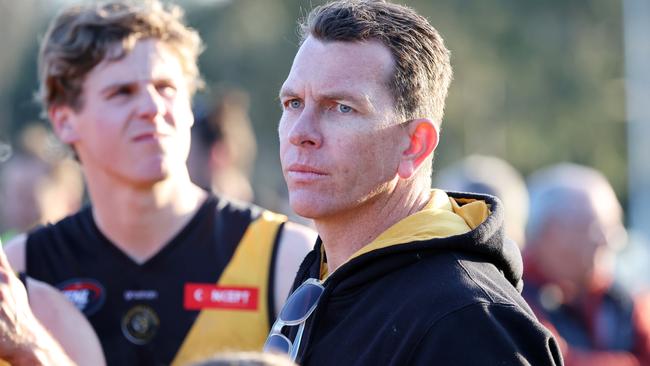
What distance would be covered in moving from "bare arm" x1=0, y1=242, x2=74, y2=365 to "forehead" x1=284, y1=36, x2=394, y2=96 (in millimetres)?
1089

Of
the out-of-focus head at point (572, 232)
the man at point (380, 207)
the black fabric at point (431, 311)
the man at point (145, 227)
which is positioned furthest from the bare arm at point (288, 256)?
the out-of-focus head at point (572, 232)

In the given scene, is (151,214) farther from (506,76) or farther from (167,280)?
(506,76)

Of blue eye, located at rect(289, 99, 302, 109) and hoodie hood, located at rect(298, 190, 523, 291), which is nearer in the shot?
hoodie hood, located at rect(298, 190, 523, 291)

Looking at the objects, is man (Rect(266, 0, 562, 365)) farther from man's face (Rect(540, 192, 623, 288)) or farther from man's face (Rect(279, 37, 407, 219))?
man's face (Rect(540, 192, 623, 288))

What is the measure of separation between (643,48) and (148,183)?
25.2 meters

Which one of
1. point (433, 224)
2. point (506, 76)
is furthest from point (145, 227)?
point (506, 76)

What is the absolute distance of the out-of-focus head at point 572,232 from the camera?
266 inches

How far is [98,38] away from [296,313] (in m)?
2.15

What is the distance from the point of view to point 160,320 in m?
4.70

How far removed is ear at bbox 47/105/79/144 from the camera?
5.10m

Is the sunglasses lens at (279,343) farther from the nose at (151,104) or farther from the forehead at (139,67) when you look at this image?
the forehead at (139,67)

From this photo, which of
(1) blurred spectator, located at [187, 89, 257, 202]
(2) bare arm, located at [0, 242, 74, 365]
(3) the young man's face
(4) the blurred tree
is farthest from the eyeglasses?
Result: (4) the blurred tree

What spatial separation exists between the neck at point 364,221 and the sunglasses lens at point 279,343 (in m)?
0.28

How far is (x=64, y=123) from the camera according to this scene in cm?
517
